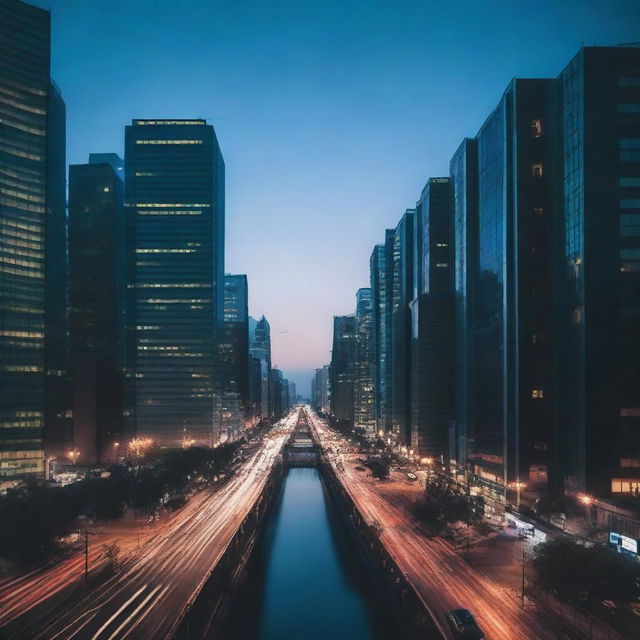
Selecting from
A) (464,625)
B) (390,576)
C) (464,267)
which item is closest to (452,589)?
(464,625)

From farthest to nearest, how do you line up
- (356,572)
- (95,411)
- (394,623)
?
(95,411), (356,572), (394,623)

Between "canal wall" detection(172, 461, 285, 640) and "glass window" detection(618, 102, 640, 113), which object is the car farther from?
"glass window" detection(618, 102, 640, 113)

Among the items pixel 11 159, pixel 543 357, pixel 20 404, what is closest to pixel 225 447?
pixel 20 404

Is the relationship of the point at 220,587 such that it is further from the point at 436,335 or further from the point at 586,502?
the point at 436,335

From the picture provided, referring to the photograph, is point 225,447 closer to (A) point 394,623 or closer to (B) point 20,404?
(B) point 20,404

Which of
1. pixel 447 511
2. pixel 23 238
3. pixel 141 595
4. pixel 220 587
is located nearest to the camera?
pixel 141 595

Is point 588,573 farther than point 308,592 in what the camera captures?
No

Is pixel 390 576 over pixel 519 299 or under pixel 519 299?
under
